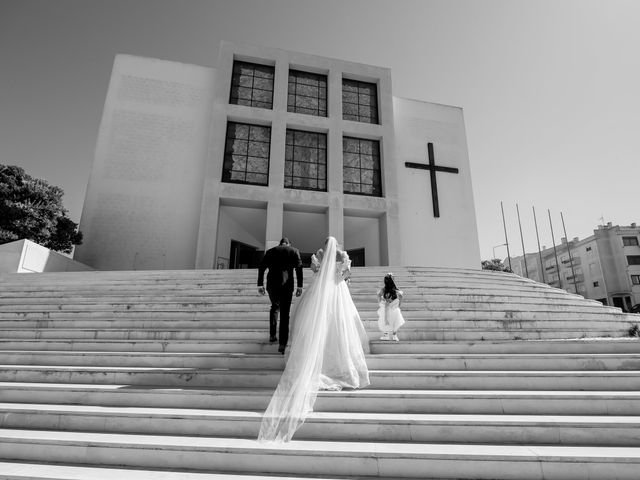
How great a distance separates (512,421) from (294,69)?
18.3 m

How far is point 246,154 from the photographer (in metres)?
15.8

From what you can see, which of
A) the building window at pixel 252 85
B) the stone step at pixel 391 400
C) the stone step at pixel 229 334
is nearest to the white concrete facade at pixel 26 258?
the stone step at pixel 229 334

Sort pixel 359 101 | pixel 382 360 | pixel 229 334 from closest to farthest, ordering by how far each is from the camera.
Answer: pixel 382 360, pixel 229 334, pixel 359 101

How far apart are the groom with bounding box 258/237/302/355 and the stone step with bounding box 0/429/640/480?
188 cm

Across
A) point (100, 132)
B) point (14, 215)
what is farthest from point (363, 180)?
point (14, 215)

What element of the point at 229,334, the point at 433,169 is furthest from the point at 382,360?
the point at 433,169

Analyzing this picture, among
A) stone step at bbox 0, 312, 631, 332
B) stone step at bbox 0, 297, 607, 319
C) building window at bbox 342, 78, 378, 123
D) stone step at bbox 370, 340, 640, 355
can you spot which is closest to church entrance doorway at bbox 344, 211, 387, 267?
building window at bbox 342, 78, 378, 123

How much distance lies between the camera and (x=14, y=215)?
35.3ft

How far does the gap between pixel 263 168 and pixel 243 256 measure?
5.14 m

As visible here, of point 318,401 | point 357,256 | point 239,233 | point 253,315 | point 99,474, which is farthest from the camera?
point 357,256

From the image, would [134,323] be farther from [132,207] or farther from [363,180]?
[363,180]

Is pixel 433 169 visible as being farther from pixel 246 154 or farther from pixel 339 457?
pixel 339 457

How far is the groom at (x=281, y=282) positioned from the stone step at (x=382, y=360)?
448mm

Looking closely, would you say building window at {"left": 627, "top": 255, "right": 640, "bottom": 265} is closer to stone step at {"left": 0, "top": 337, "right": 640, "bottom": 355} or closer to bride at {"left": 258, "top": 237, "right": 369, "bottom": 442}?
stone step at {"left": 0, "top": 337, "right": 640, "bottom": 355}
